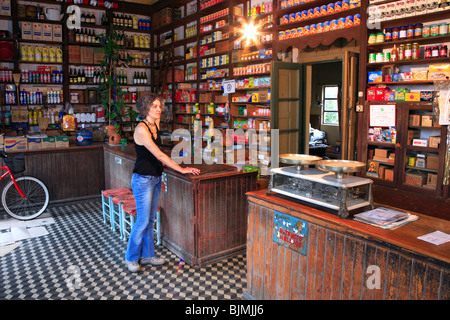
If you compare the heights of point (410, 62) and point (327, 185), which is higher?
point (410, 62)

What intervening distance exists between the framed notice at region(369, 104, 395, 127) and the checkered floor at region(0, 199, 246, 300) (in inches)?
105

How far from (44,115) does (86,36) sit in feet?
6.69

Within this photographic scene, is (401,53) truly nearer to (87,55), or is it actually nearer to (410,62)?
(410,62)

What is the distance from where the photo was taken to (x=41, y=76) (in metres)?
7.87

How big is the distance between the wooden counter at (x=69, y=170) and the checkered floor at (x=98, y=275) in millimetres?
1581

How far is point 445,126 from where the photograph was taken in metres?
4.24

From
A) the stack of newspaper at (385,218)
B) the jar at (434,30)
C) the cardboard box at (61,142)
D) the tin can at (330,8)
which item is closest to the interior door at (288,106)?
the tin can at (330,8)

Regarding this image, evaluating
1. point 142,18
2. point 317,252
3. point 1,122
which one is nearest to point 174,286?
point 317,252

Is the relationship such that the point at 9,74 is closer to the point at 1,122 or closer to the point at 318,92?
the point at 1,122

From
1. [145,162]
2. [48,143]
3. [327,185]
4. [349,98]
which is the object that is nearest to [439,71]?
[349,98]

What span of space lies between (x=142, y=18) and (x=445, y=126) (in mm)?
7864

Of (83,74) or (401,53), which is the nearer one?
(401,53)

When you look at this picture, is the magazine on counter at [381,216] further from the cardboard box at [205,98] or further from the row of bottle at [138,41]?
the row of bottle at [138,41]

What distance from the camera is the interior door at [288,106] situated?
19.6 feet
